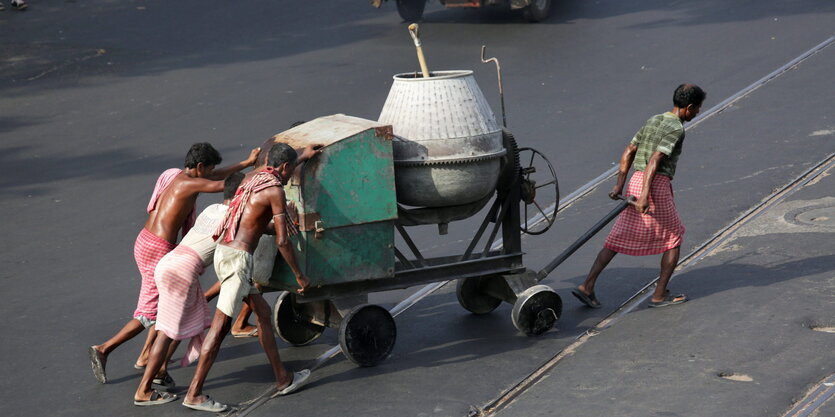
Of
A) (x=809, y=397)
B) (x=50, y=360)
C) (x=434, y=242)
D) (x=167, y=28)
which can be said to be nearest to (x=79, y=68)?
(x=167, y=28)

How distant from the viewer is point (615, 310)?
7.68 m

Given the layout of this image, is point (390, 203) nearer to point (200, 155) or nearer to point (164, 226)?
point (200, 155)

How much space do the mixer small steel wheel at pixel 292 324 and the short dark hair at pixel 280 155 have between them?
1.30 meters

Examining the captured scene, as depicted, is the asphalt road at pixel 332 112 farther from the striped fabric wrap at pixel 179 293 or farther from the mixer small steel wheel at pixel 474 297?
the striped fabric wrap at pixel 179 293

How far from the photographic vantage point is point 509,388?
21.1 feet

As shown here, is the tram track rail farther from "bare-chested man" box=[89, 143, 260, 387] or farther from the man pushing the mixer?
"bare-chested man" box=[89, 143, 260, 387]

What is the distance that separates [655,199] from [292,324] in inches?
106

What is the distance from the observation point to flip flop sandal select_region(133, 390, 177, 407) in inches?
252

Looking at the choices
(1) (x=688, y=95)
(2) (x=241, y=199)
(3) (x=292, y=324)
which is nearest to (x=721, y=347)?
(1) (x=688, y=95)

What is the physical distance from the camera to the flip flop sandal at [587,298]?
771 cm

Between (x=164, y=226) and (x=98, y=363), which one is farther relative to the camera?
(x=164, y=226)

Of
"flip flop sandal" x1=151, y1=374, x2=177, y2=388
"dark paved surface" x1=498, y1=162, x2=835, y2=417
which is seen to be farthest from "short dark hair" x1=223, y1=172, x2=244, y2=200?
"dark paved surface" x1=498, y1=162, x2=835, y2=417

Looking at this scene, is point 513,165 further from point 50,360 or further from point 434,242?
point 50,360

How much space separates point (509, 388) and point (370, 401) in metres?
0.83
